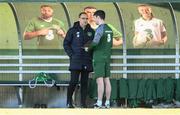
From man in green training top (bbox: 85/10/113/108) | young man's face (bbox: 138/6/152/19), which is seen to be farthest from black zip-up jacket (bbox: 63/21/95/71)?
young man's face (bbox: 138/6/152/19)

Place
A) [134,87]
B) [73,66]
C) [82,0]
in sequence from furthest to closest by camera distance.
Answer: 1. [134,87]
2. [73,66]
3. [82,0]

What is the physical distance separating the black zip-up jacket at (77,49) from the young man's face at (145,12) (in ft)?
7.17

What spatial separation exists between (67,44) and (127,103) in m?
2.31

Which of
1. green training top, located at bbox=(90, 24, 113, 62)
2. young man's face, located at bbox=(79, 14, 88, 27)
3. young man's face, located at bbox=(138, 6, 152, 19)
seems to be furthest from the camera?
young man's face, located at bbox=(138, 6, 152, 19)

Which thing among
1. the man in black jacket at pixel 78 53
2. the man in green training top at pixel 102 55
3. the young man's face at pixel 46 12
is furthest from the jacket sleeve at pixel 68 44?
the young man's face at pixel 46 12

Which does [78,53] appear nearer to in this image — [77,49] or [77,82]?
[77,49]

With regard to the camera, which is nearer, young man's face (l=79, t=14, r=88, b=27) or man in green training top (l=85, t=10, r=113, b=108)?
man in green training top (l=85, t=10, r=113, b=108)

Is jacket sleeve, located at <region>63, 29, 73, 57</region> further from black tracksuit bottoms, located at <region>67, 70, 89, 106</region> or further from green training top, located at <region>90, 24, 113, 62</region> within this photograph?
green training top, located at <region>90, 24, 113, 62</region>

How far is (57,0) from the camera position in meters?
10.8

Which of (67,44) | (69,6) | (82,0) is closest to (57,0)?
(82,0)

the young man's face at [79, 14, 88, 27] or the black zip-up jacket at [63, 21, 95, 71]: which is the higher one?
the young man's face at [79, 14, 88, 27]

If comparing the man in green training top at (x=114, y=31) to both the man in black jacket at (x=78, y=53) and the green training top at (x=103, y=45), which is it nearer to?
the man in black jacket at (x=78, y=53)

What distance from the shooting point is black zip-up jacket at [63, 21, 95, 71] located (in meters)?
11.8

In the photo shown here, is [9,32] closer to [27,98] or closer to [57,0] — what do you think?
[27,98]
